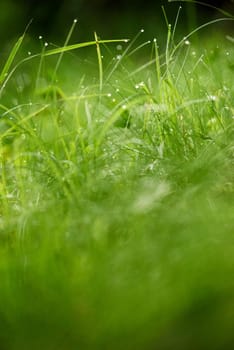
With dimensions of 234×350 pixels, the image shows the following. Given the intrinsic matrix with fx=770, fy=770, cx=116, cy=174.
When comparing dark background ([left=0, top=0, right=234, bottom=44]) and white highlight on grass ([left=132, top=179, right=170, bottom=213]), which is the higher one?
dark background ([left=0, top=0, right=234, bottom=44])

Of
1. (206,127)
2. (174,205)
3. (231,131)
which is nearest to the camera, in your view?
(174,205)

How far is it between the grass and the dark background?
12.7 ft

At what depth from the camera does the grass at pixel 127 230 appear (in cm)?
152

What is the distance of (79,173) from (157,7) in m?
4.75

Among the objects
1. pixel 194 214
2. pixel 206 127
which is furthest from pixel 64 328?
pixel 206 127

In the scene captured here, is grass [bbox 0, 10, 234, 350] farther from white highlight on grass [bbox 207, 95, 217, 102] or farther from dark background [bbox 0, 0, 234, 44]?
dark background [bbox 0, 0, 234, 44]

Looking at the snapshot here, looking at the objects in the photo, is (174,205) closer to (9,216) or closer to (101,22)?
(9,216)

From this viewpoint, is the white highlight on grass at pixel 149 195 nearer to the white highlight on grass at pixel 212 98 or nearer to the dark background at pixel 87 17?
the white highlight on grass at pixel 212 98

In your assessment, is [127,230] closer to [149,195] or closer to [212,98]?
[149,195]

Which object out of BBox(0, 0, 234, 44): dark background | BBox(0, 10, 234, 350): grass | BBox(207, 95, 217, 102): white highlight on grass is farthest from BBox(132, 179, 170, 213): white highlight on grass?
BBox(0, 0, 234, 44): dark background

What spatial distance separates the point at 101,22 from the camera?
6.84m

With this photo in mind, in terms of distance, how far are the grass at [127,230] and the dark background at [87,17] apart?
12.7 feet

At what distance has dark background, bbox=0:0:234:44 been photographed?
6.59m

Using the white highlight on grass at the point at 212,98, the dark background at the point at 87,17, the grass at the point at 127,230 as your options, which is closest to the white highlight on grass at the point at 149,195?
the grass at the point at 127,230
